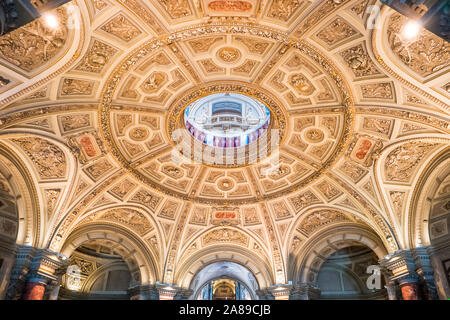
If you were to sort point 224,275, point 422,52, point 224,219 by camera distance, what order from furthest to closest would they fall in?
1. point 224,275
2. point 224,219
3. point 422,52

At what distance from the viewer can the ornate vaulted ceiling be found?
9055 mm

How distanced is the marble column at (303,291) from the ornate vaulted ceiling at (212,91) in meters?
0.72

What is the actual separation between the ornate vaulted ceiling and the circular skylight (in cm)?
146

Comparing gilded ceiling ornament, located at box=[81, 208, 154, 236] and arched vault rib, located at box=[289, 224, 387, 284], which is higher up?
gilded ceiling ornament, located at box=[81, 208, 154, 236]

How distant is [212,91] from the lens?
1267cm

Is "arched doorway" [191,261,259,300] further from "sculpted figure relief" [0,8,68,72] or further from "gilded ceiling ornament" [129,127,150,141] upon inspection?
"sculpted figure relief" [0,8,68,72]

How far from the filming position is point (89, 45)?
9.52 metres

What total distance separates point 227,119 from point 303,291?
9613 millimetres

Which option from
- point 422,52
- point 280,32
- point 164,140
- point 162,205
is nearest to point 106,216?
point 162,205

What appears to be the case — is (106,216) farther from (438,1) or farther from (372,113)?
(438,1)

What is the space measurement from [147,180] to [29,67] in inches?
296

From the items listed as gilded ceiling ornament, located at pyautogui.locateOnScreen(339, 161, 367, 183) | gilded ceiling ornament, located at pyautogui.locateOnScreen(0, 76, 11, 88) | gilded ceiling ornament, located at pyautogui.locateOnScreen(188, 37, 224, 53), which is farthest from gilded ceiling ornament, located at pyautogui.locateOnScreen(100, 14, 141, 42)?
gilded ceiling ornament, located at pyautogui.locateOnScreen(339, 161, 367, 183)

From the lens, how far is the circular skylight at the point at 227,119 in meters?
16.0

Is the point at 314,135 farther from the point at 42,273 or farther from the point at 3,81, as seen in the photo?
the point at 42,273
